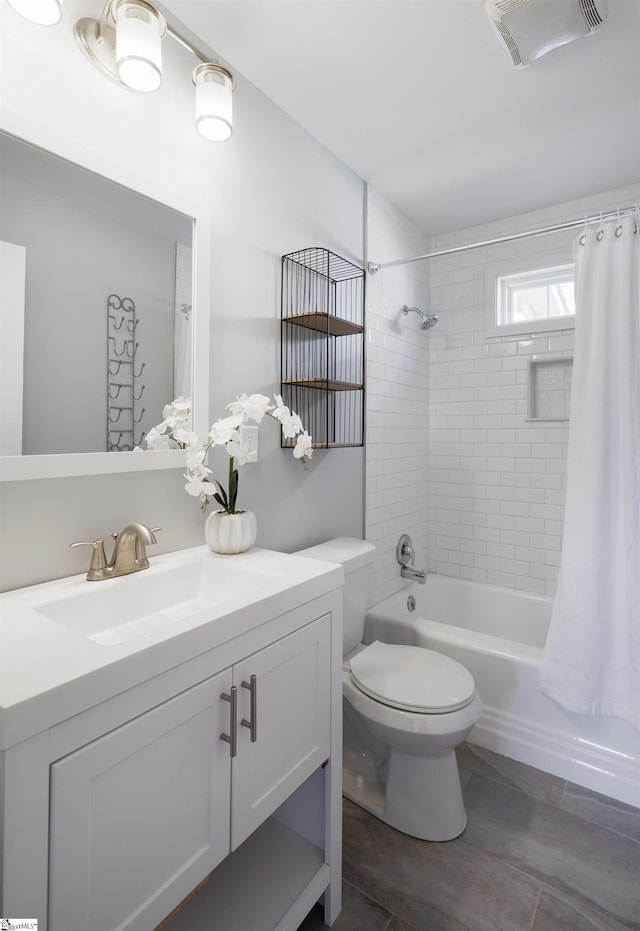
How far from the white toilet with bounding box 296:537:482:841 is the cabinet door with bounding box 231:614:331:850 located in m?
0.36

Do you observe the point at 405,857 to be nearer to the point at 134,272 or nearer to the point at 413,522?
the point at 413,522

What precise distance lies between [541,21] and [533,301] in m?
1.56

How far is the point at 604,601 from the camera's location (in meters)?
1.83

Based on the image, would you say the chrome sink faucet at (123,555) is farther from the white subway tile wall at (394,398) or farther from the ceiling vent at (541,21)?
the ceiling vent at (541,21)

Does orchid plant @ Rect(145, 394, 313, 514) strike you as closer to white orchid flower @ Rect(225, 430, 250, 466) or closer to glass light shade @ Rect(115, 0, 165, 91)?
white orchid flower @ Rect(225, 430, 250, 466)

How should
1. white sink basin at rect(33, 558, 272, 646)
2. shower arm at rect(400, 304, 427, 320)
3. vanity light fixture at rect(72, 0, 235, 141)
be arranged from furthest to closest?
shower arm at rect(400, 304, 427, 320) < vanity light fixture at rect(72, 0, 235, 141) < white sink basin at rect(33, 558, 272, 646)

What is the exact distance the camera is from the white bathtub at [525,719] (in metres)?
1.76

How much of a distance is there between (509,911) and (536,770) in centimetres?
68

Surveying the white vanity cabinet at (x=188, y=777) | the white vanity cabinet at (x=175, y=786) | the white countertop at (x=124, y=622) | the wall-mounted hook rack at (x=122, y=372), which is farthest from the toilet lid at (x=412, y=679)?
the wall-mounted hook rack at (x=122, y=372)

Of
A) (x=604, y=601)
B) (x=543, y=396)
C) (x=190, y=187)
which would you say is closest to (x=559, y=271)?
(x=543, y=396)

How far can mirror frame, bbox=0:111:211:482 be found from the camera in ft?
3.46

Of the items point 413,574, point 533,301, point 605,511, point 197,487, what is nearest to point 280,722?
point 197,487

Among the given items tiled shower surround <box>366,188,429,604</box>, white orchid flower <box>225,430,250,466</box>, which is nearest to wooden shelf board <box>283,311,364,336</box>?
tiled shower surround <box>366,188,429,604</box>

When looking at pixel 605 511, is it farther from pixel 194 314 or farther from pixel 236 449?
pixel 194 314
